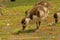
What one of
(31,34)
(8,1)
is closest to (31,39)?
(31,34)

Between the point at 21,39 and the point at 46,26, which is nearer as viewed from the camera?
the point at 21,39

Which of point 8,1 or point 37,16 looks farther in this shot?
point 8,1

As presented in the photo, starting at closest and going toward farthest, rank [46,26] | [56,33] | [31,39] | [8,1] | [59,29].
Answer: [31,39] < [56,33] < [59,29] < [46,26] < [8,1]

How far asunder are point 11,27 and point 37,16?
2110mm

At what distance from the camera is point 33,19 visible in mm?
10906

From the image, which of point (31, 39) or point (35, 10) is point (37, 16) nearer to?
point (35, 10)

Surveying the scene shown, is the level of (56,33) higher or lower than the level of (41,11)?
lower

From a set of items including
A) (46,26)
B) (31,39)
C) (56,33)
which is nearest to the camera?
(31,39)

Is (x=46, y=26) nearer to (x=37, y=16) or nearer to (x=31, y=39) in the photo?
(x=37, y=16)

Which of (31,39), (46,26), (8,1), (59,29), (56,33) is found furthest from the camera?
(8,1)

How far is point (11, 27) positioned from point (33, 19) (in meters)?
1.97

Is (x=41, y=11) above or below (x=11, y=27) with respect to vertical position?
above

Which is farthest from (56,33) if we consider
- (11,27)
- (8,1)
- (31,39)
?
(8,1)

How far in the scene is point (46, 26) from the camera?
12.4m
